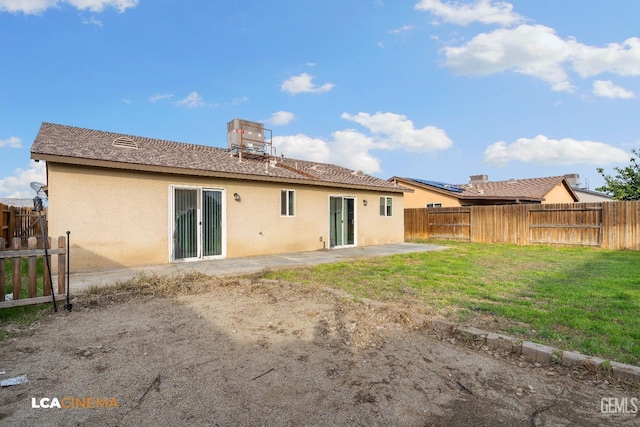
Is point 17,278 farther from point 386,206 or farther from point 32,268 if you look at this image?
point 386,206

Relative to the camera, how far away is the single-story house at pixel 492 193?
1959 cm

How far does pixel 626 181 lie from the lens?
2200cm

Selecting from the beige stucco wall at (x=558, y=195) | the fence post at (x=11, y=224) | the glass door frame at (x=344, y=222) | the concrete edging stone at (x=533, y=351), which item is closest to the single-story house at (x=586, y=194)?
the beige stucco wall at (x=558, y=195)

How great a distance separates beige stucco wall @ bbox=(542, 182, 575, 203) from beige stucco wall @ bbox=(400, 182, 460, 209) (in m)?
5.66

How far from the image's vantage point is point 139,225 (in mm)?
8703

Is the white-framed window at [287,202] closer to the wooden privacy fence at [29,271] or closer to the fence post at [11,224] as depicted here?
the wooden privacy fence at [29,271]

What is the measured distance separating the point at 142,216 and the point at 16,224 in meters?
8.74

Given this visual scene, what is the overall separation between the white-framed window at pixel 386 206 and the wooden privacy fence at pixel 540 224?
4542 millimetres

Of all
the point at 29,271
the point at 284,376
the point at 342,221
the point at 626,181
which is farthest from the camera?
the point at 626,181

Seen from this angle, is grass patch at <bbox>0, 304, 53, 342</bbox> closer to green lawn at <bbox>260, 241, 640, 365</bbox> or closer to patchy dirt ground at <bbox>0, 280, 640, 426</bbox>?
patchy dirt ground at <bbox>0, 280, 640, 426</bbox>

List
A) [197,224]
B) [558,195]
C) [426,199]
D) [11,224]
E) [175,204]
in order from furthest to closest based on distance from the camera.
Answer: [558,195] → [426,199] → [11,224] → [197,224] → [175,204]

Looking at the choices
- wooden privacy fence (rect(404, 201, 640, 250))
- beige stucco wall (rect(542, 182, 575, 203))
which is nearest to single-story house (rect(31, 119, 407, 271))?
wooden privacy fence (rect(404, 201, 640, 250))

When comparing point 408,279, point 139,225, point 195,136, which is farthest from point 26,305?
point 195,136

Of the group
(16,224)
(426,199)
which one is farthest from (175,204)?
(426,199)
